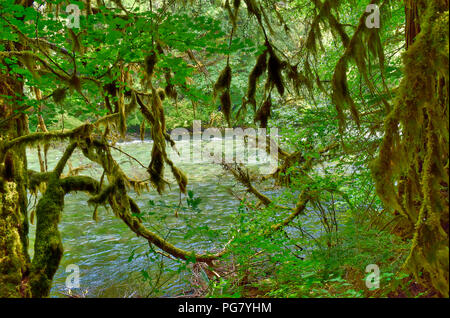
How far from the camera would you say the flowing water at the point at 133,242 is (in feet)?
19.0

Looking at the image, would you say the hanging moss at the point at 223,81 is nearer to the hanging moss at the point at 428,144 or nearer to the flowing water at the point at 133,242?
the flowing water at the point at 133,242

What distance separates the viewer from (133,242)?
27.2ft

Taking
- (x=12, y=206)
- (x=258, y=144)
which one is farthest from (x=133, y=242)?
(x=12, y=206)

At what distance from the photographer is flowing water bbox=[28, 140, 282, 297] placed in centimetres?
579

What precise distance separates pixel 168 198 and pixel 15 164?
6.96 m

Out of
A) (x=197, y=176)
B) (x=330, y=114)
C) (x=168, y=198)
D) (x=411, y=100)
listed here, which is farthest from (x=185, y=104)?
(x=411, y=100)

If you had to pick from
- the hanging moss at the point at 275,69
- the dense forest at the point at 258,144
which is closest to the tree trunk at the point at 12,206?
the dense forest at the point at 258,144

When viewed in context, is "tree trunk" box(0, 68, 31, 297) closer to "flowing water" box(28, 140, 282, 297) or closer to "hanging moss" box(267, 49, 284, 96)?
"flowing water" box(28, 140, 282, 297)

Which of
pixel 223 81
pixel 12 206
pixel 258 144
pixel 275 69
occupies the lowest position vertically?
pixel 12 206

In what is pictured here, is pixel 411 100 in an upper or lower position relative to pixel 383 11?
lower

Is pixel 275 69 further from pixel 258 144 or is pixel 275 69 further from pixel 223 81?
pixel 258 144
